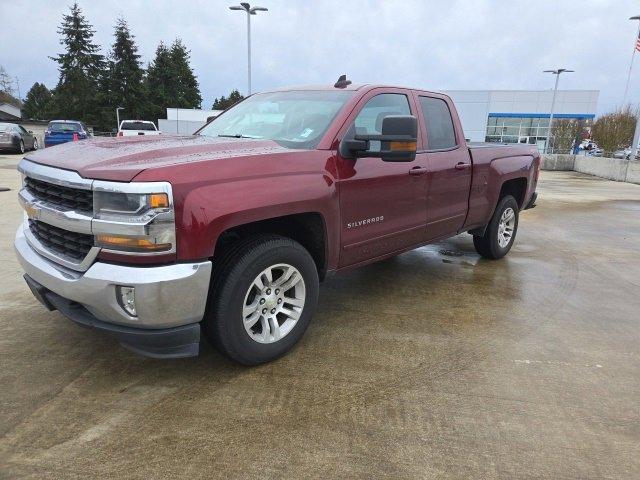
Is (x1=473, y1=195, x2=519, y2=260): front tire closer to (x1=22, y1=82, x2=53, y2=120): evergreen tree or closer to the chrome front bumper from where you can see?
the chrome front bumper

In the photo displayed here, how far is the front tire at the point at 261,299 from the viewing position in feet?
9.18

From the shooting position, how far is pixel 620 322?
13.6 ft

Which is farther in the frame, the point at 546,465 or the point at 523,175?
the point at 523,175

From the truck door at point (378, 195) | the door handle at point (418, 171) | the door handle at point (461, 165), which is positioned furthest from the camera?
the door handle at point (461, 165)


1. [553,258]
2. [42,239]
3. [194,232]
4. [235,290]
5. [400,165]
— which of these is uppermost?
[400,165]

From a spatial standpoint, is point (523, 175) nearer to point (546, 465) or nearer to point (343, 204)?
point (343, 204)

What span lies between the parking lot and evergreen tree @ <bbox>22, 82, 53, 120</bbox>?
83233 mm

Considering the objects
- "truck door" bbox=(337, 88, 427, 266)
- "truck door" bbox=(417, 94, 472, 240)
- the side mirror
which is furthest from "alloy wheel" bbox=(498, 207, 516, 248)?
the side mirror

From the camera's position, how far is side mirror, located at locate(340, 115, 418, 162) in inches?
126

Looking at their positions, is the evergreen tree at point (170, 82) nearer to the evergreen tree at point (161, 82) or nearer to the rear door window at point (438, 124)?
the evergreen tree at point (161, 82)

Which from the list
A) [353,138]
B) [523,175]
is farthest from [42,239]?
[523,175]

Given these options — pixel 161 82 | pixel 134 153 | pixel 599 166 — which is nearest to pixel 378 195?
pixel 134 153

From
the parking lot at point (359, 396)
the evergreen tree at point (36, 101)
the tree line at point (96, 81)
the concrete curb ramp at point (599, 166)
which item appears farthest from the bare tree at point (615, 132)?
the evergreen tree at point (36, 101)

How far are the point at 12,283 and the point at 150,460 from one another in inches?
125
